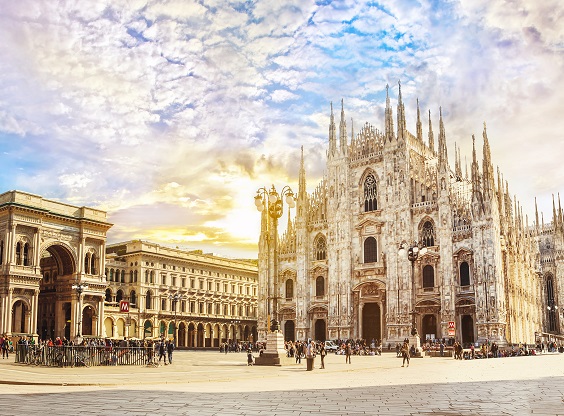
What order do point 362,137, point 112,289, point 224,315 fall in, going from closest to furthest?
point 362,137
point 112,289
point 224,315

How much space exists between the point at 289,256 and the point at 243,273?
2240cm

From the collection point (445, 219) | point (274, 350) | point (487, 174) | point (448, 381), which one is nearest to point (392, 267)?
point (445, 219)

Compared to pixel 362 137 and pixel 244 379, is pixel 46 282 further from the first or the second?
pixel 244 379

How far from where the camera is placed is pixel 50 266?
61.3 metres

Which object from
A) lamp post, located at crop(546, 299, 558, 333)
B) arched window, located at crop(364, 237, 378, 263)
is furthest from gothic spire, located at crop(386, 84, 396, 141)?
lamp post, located at crop(546, 299, 558, 333)

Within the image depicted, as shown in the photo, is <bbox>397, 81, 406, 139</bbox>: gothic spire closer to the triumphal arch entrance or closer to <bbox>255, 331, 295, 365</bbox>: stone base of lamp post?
the triumphal arch entrance

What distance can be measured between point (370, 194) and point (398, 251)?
32.5 feet

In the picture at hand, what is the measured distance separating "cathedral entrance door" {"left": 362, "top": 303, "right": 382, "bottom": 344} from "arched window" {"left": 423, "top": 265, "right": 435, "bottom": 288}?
6150 millimetres

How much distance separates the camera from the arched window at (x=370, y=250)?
62.5 m

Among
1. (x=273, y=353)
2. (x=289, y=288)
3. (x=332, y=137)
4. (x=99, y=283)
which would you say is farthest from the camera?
(x=289, y=288)

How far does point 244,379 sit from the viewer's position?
70.5 feet

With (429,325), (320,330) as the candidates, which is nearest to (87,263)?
(320,330)

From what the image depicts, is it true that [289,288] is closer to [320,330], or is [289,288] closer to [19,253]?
[320,330]

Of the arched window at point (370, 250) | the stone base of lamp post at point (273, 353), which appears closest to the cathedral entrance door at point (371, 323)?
the arched window at point (370, 250)
